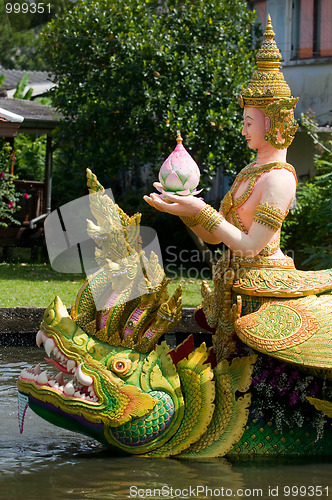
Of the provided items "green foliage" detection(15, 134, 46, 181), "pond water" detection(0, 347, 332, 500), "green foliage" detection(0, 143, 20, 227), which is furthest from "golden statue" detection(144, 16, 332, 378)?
"green foliage" detection(15, 134, 46, 181)

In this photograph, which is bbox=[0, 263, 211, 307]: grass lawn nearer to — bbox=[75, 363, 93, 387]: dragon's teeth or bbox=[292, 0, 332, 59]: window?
bbox=[75, 363, 93, 387]: dragon's teeth

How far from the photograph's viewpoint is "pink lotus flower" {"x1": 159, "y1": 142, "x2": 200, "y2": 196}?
4215 mm

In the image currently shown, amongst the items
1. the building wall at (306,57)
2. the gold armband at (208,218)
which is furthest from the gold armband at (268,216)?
the building wall at (306,57)

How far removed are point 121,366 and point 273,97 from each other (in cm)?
173

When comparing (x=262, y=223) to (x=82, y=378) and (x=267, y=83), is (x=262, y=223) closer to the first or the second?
Result: (x=267, y=83)

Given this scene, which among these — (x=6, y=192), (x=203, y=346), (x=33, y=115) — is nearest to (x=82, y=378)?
(x=203, y=346)

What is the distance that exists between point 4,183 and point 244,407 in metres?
9.38

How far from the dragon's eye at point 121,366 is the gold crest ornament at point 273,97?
148 cm

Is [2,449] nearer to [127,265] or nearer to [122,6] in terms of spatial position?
[127,265]

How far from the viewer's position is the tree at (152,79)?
1147 centimetres

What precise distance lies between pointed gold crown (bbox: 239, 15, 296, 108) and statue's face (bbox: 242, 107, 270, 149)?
1.7 inches

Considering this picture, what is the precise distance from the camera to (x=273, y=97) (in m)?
4.45

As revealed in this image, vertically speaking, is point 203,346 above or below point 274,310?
below

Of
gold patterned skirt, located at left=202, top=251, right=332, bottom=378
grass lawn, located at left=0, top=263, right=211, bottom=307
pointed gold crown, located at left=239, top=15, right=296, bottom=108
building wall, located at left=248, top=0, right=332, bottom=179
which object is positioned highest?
building wall, located at left=248, top=0, right=332, bottom=179
